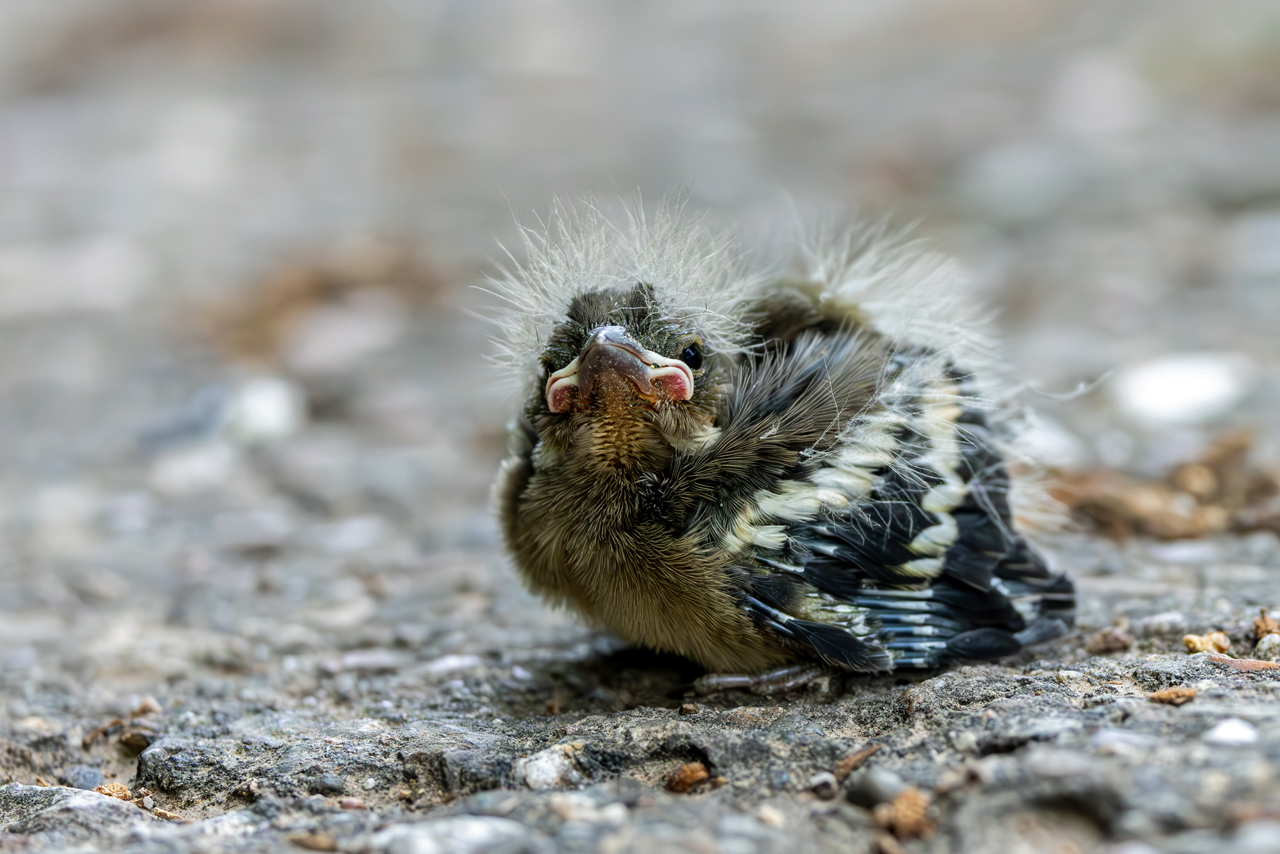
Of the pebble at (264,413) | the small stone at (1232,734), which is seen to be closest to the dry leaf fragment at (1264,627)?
the small stone at (1232,734)

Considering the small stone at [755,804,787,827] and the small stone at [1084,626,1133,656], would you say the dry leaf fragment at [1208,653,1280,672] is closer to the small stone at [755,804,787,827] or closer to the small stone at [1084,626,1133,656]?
the small stone at [1084,626,1133,656]

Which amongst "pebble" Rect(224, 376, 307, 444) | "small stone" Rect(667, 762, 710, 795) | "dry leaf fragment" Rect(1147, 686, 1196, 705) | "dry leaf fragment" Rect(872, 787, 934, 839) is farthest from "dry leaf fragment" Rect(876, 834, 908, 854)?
"pebble" Rect(224, 376, 307, 444)

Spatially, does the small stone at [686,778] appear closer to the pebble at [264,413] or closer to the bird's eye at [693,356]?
the bird's eye at [693,356]

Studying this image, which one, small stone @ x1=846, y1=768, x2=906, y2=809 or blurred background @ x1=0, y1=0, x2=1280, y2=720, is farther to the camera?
blurred background @ x1=0, y1=0, x2=1280, y2=720

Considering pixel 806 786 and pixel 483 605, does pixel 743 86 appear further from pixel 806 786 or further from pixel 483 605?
pixel 806 786

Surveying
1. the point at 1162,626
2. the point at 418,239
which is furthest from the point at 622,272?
the point at 418,239

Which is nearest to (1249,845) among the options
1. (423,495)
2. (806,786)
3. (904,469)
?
(806,786)

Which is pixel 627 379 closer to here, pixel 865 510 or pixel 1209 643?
pixel 865 510
